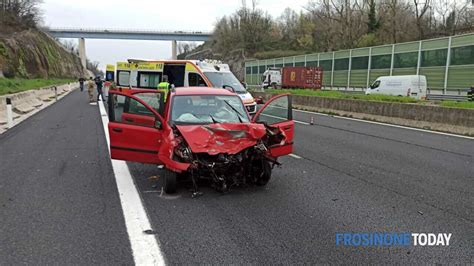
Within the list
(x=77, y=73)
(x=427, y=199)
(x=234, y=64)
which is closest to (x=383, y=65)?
(x=427, y=199)

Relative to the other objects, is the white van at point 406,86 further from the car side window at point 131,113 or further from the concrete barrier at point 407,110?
the car side window at point 131,113

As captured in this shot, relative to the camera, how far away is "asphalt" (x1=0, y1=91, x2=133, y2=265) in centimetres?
384

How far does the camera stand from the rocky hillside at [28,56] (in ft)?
162

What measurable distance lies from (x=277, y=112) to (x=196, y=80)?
9.16m

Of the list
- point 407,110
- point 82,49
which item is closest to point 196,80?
point 407,110

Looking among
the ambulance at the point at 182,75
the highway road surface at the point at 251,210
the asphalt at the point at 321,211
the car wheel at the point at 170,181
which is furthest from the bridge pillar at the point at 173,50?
the car wheel at the point at 170,181

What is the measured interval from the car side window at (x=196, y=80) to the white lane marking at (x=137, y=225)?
908 centimetres

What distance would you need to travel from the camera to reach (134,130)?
6.18 meters

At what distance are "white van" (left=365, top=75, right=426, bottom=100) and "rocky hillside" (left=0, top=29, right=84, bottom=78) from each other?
4236 cm

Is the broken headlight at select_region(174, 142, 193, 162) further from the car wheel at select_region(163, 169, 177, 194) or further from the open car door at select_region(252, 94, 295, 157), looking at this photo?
the open car door at select_region(252, 94, 295, 157)

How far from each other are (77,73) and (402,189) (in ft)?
311

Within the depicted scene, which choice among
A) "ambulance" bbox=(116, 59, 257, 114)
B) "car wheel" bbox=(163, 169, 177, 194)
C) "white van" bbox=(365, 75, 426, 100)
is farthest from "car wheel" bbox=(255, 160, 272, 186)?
"white van" bbox=(365, 75, 426, 100)

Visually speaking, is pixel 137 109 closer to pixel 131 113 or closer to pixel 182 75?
pixel 131 113

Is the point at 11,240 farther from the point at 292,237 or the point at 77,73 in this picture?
the point at 77,73
